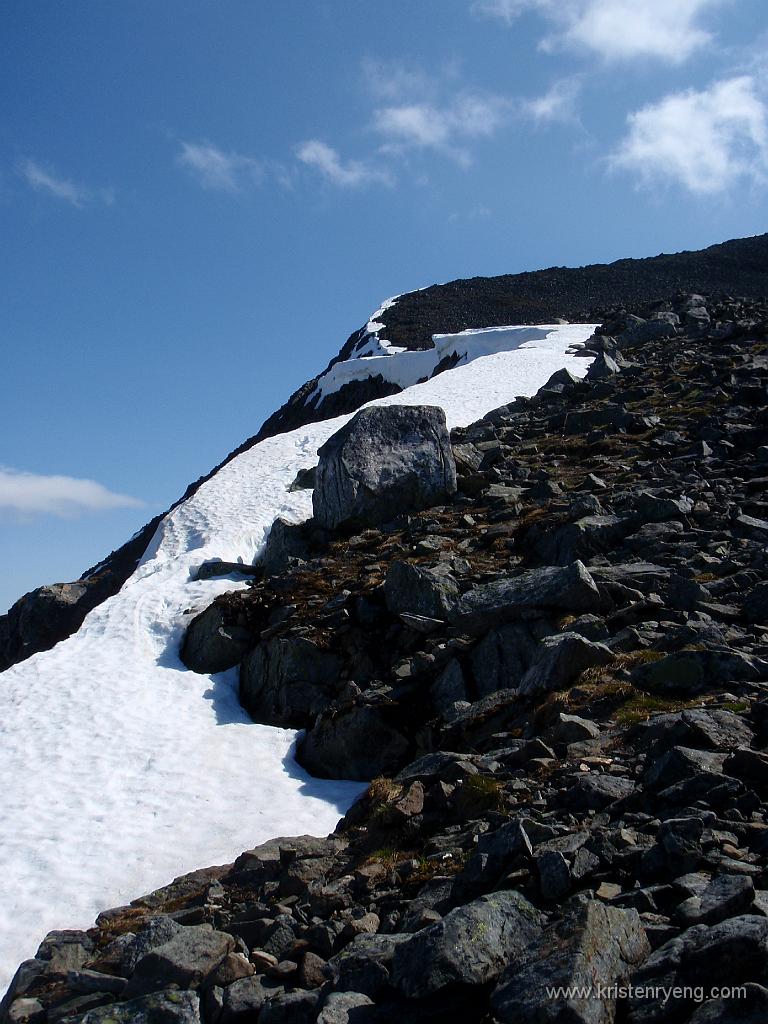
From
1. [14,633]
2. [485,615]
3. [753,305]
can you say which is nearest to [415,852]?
[485,615]

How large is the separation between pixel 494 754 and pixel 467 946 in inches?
135

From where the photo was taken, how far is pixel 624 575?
11062mm

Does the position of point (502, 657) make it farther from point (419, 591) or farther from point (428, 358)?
point (428, 358)

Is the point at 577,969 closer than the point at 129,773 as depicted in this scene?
Yes

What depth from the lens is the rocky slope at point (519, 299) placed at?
1722 inches

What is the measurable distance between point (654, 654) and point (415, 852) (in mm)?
3524

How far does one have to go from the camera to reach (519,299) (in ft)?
207

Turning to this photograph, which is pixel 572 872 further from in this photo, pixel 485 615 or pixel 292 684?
pixel 292 684

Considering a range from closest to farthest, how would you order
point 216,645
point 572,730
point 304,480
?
point 572,730, point 216,645, point 304,480

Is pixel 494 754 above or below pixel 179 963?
above

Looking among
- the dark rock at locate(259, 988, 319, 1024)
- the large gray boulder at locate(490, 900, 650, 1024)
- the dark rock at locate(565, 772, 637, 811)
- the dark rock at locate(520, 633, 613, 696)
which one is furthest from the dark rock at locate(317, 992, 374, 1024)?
the dark rock at locate(520, 633, 613, 696)

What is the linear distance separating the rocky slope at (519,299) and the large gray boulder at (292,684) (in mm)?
14340

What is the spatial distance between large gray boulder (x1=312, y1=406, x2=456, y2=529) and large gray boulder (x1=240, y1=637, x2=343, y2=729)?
15.4 feet

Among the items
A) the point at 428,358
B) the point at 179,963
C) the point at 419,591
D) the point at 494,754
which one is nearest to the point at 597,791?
the point at 494,754
